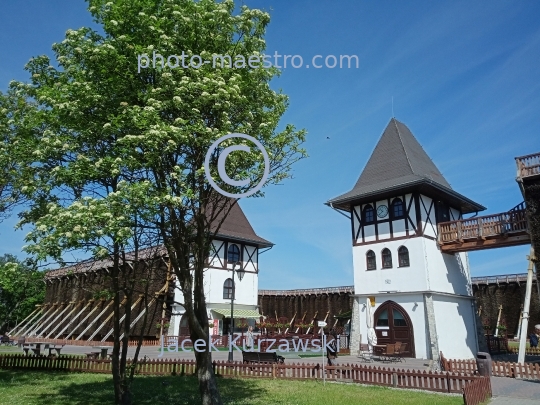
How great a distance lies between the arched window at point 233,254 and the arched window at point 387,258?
13763mm

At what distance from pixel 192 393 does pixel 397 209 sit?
17.5 m

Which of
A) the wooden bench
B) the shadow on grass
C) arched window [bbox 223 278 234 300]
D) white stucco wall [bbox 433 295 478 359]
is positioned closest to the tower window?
white stucco wall [bbox 433 295 478 359]

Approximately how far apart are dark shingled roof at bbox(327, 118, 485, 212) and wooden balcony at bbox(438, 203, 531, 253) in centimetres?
230

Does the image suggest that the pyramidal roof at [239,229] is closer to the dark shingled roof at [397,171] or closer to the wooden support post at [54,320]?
the dark shingled roof at [397,171]

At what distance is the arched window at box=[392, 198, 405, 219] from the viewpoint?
81.9ft

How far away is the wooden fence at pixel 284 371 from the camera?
39.7 ft

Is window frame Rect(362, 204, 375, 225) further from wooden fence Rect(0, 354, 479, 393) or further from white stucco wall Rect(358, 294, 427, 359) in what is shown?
wooden fence Rect(0, 354, 479, 393)

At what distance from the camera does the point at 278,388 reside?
1249 cm

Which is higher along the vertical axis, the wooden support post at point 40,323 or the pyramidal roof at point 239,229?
the pyramidal roof at point 239,229

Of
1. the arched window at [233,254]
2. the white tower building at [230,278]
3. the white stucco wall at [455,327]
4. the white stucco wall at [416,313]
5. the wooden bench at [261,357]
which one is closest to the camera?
the wooden bench at [261,357]

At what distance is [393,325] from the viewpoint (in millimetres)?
24156

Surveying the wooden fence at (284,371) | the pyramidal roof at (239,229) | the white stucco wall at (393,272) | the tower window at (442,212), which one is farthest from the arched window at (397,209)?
the pyramidal roof at (239,229)

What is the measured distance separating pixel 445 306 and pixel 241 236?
56.9 feet

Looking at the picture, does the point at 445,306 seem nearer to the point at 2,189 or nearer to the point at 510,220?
the point at 510,220
